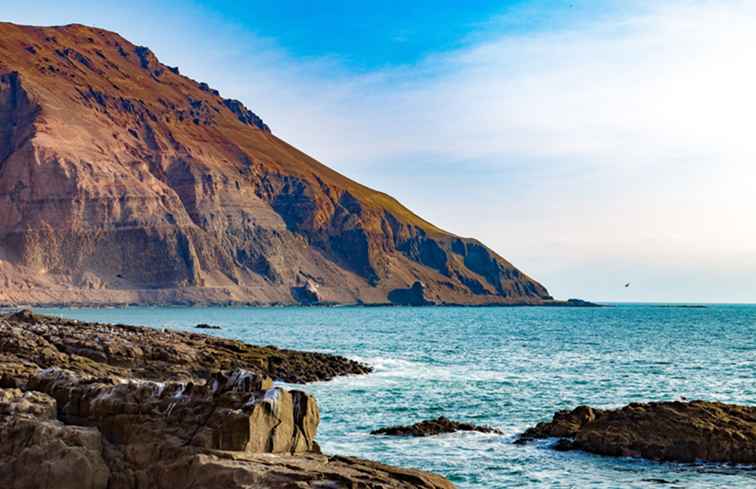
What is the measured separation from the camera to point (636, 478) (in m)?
22.4

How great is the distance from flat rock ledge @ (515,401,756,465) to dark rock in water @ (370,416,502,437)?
9.67 feet

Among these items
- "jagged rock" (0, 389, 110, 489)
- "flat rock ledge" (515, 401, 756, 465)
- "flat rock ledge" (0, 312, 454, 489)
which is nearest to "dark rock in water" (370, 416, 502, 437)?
"flat rock ledge" (515, 401, 756, 465)

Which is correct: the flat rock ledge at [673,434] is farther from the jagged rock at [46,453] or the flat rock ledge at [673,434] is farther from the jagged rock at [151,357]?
the jagged rock at [151,357]

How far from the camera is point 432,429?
97.1 feet

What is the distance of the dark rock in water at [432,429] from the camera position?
95.6 ft

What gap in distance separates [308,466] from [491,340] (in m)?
79.6

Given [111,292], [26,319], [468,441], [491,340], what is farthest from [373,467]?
[111,292]

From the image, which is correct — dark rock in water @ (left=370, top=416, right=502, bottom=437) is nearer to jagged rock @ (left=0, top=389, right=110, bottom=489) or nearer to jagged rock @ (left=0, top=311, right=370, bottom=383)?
jagged rock @ (left=0, top=311, right=370, bottom=383)

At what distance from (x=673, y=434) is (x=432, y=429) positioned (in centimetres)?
845

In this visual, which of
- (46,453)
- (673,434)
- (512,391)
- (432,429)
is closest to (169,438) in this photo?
(46,453)

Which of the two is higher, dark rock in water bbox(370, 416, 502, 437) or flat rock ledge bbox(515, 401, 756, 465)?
flat rock ledge bbox(515, 401, 756, 465)

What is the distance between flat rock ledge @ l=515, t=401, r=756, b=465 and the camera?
A: 954 inches

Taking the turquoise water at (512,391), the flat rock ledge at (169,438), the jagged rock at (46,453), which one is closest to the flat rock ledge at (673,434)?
the turquoise water at (512,391)

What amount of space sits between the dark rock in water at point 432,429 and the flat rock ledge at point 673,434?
295 centimetres
